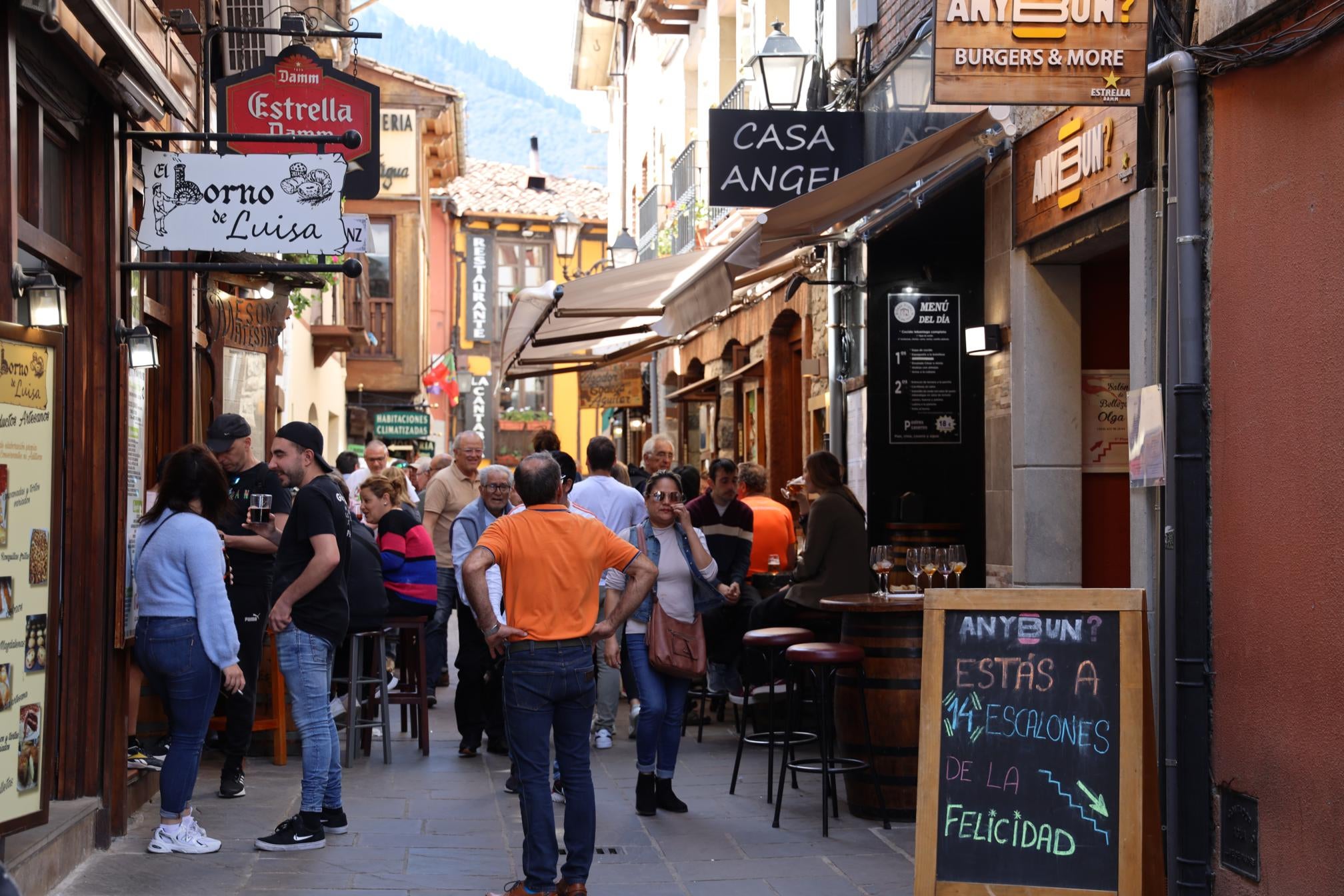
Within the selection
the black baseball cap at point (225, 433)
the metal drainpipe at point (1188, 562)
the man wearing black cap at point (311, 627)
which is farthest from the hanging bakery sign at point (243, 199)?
the metal drainpipe at point (1188, 562)

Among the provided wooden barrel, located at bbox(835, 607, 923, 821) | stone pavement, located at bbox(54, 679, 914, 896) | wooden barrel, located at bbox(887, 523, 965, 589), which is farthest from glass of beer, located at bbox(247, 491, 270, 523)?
wooden barrel, located at bbox(887, 523, 965, 589)

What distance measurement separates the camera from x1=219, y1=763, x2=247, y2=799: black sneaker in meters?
8.56

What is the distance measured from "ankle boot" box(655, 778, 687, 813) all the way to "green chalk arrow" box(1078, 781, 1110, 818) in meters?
3.15

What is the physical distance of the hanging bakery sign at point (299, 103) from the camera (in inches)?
371

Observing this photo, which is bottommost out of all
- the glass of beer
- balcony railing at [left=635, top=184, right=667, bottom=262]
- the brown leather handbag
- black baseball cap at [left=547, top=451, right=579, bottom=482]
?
the brown leather handbag

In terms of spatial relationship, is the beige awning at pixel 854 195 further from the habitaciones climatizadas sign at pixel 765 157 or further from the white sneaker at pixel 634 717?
the white sneaker at pixel 634 717

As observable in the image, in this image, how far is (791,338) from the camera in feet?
53.0

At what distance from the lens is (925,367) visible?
1128 centimetres

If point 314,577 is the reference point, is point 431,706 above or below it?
below

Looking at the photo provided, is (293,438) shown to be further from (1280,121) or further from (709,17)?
(709,17)

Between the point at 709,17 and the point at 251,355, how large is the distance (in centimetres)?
954

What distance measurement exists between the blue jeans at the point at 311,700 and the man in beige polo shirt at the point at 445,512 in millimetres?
3907

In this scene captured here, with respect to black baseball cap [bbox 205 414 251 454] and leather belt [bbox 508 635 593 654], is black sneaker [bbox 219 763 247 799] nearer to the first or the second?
black baseball cap [bbox 205 414 251 454]

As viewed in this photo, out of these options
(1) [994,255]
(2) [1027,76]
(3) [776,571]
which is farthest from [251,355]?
(2) [1027,76]
